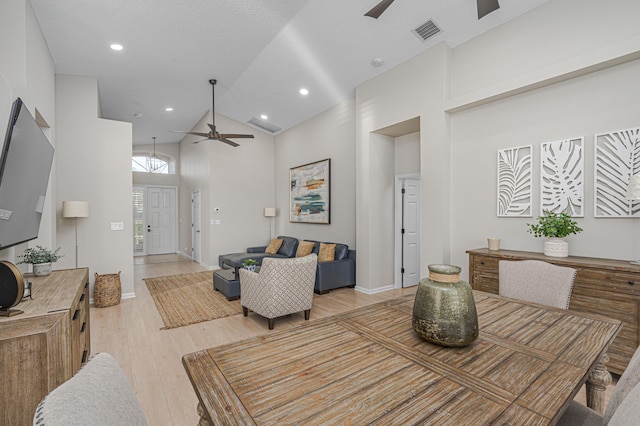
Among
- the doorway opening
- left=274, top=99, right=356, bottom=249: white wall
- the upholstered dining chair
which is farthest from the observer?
the doorway opening

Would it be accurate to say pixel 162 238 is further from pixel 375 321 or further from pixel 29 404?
pixel 375 321

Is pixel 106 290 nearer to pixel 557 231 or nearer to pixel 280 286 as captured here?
pixel 280 286

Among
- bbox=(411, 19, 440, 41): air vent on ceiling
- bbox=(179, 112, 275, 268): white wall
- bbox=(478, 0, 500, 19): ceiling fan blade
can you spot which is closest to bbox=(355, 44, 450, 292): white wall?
bbox=(411, 19, 440, 41): air vent on ceiling

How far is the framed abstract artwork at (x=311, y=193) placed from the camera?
5.94m

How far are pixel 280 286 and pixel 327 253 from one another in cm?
208

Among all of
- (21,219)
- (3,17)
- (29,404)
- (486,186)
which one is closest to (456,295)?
(29,404)

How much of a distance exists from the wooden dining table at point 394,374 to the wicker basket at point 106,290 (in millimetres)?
4117

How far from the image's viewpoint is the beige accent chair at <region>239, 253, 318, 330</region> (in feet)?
10.7

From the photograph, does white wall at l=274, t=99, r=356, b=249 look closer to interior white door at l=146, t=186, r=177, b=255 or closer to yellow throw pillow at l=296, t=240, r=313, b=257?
yellow throw pillow at l=296, t=240, r=313, b=257

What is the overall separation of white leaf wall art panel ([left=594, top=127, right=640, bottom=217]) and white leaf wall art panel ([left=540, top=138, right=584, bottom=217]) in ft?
0.40

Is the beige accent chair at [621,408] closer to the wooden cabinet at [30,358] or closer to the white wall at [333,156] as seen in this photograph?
the wooden cabinet at [30,358]

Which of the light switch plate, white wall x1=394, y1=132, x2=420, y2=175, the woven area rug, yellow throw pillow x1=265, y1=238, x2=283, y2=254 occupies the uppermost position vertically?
white wall x1=394, y1=132, x2=420, y2=175

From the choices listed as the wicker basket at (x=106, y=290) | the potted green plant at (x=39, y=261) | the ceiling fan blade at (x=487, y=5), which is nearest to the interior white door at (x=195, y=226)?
the wicker basket at (x=106, y=290)

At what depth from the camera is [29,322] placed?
1.50 metres
